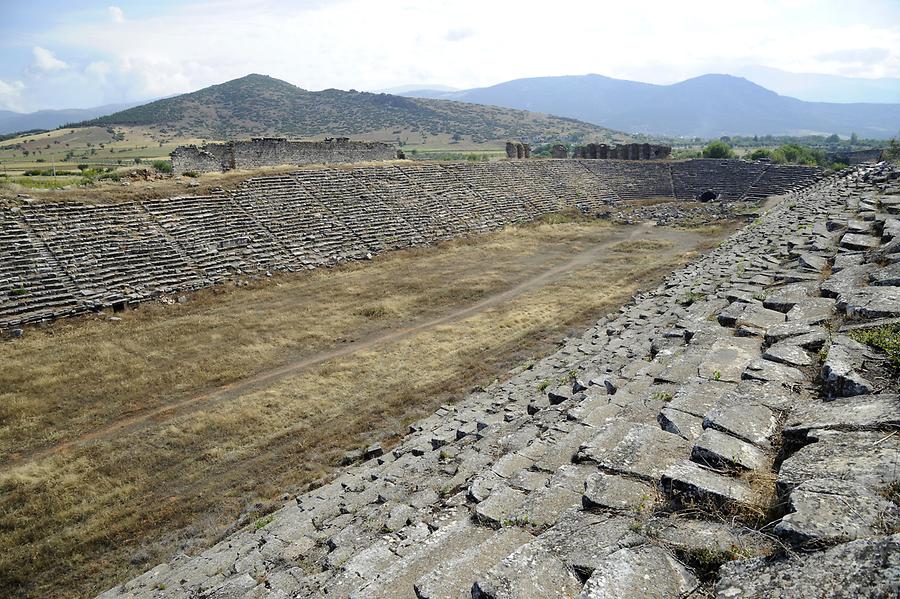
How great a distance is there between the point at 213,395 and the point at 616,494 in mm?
11843

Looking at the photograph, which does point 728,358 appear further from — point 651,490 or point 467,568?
A: point 467,568

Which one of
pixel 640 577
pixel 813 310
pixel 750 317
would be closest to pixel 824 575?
pixel 640 577

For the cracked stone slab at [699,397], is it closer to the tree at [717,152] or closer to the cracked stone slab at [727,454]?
the cracked stone slab at [727,454]

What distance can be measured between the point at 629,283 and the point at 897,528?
2188 cm

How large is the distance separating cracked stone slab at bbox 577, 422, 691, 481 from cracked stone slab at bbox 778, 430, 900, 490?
3.26 feet

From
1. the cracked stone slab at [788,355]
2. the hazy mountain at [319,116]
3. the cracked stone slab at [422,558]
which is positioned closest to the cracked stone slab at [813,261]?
the cracked stone slab at [788,355]

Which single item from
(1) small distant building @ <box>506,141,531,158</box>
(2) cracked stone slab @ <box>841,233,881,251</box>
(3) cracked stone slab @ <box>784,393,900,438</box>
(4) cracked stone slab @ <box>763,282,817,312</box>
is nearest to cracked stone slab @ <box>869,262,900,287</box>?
(4) cracked stone slab @ <box>763,282,817,312</box>

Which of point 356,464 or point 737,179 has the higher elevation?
point 737,179

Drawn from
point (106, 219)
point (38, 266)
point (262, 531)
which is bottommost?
point (262, 531)

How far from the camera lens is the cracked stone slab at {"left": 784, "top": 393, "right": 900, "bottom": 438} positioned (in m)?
3.76

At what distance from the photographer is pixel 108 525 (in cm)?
878

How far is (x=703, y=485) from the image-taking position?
366cm

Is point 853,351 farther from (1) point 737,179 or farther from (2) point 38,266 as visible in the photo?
(1) point 737,179

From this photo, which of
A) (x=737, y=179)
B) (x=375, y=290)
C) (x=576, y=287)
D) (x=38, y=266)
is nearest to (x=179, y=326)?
(x=38, y=266)
